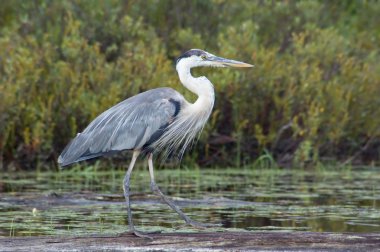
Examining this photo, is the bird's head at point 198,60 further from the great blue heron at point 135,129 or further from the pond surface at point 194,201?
the pond surface at point 194,201

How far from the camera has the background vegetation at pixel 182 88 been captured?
36.9 ft

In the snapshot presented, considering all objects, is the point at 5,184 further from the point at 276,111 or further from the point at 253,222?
the point at 276,111

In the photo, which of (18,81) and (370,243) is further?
(18,81)

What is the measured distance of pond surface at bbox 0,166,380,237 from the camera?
727 centimetres

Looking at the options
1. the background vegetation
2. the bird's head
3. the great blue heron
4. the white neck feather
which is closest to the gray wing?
the great blue heron

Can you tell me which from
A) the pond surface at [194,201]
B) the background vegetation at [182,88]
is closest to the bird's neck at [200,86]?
the pond surface at [194,201]

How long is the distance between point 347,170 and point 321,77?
5.48 ft

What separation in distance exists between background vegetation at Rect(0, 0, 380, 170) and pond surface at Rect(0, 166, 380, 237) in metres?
0.61

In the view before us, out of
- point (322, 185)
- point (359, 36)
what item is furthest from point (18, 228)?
point (359, 36)

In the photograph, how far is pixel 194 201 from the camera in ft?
27.2

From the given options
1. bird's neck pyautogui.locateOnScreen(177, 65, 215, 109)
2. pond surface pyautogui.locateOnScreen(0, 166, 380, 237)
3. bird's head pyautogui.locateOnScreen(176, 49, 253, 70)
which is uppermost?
bird's head pyautogui.locateOnScreen(176, 49, 253, 70)

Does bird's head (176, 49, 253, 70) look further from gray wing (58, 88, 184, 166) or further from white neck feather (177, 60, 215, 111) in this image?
gray wing (58, 88, 184, 166)

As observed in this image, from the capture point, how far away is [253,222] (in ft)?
24.9

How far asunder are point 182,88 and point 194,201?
3.21 metres
